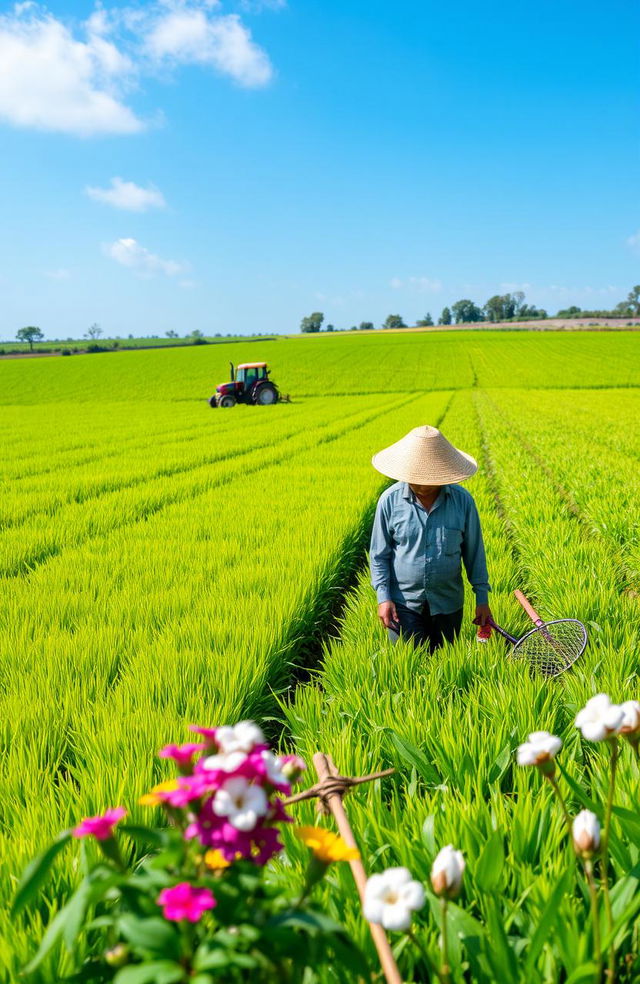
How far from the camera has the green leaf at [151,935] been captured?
73cm

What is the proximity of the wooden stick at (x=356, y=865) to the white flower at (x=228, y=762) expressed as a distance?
34 cm

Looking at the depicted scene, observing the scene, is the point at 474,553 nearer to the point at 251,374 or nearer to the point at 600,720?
the point at 600,720

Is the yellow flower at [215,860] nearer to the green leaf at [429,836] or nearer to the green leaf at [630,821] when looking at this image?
the green leaf at [429,836]

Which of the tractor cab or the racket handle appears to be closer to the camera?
the racket handle

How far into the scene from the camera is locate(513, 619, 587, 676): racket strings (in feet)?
9.71

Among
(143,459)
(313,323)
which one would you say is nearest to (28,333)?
(313,323)

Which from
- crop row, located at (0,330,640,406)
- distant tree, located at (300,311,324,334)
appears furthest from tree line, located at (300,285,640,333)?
crop row, located at (0,330,640,406)

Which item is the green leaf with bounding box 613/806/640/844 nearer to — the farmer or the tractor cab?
the farmer

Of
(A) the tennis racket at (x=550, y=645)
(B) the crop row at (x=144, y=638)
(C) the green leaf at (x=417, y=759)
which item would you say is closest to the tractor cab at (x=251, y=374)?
(B) the crop row at (x=144, y=638)

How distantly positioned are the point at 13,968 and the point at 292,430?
542 inches

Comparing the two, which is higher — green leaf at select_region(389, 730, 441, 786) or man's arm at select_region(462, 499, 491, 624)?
man's arm at select_region(462, 499, 491, 624)

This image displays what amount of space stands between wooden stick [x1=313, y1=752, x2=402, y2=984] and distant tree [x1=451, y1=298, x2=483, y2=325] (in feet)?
424

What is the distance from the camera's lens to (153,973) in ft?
2.31

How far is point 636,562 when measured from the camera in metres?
4.70
